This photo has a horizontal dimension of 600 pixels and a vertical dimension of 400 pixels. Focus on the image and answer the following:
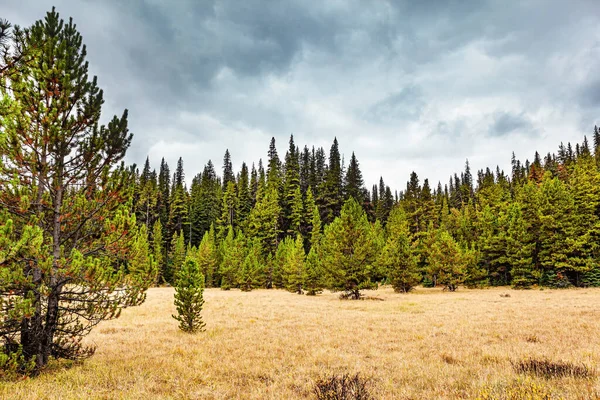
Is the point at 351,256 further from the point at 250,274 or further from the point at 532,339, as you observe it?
the point at 250,274

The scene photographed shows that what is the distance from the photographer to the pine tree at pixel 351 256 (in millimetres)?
29328

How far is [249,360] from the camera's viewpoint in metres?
9.27

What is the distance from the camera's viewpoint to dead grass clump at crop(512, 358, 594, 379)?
22.9ft

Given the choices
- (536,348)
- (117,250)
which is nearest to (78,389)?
(117,250)

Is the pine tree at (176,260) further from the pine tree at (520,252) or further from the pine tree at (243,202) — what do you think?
the pine tree at (520,252)

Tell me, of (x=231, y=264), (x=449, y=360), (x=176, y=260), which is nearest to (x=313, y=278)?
(x=231, y=264)

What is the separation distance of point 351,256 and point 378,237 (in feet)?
69.3

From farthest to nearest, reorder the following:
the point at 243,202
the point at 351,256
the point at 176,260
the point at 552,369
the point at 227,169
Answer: the point at 227,169, the point at 243,202, the point at 176,260, the point at 351,256, the point at 552,369

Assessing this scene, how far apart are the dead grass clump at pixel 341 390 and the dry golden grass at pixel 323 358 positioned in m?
0.25

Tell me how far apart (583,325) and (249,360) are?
14.0 metres

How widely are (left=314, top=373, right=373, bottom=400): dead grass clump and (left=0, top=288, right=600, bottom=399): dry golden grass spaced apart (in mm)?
250

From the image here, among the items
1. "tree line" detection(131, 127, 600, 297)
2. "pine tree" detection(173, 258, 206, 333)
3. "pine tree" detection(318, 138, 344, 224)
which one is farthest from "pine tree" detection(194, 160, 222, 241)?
"pine tree" detection(173, 258, 206, 333)

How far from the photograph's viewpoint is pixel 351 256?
2962 cm

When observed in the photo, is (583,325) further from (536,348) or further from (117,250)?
(117,250)
